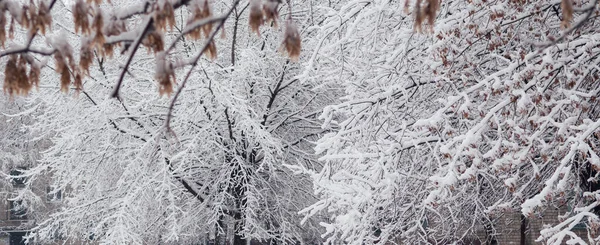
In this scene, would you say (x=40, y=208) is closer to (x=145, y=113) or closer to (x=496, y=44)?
(x=145, y=113)

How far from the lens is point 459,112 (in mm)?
8289

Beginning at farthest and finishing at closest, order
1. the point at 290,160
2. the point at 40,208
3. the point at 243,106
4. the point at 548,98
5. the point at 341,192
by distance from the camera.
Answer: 1. the point at 40,208
2. the point at 290,160
3. the point at 243,106
4. the point at 341,192
5. the point at 548,98

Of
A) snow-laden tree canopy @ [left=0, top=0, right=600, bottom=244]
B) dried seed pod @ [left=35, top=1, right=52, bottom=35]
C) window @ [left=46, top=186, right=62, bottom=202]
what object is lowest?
window @ [left=46, top=186, right=62, bottom=202]

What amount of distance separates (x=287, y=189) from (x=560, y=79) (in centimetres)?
865

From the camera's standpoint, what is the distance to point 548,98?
812cm

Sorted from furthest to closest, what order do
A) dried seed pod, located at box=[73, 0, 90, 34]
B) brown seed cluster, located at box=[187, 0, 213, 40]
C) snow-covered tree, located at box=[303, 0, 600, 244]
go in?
snow-covered tree, located at box=[303, 0, 600, 244], brown seed cluster, located at box=[187, 0, 213, 40], dried seed pod, located at box=[73, 0, 90, 34]

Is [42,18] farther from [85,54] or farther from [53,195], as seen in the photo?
[53,195]

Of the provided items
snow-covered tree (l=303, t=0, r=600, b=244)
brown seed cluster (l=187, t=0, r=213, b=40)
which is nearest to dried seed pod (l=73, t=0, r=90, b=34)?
brown seed cluster (l=187, t=0, r=213, b=40)

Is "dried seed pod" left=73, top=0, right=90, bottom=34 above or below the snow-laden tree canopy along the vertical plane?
above

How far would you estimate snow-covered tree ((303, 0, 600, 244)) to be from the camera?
25.4ft

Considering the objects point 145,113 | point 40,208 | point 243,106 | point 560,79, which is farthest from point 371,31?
point 40,208

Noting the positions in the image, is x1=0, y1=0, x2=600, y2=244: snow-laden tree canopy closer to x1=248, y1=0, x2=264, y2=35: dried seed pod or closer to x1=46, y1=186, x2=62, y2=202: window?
x1=248, y1=0, x2=264, y2=35: dried seed pod

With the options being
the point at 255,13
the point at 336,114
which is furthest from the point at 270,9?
the point at 336,114

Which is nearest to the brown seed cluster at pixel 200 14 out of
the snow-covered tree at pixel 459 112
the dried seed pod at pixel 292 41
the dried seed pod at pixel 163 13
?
the dried seed pod at pixel 163 13
